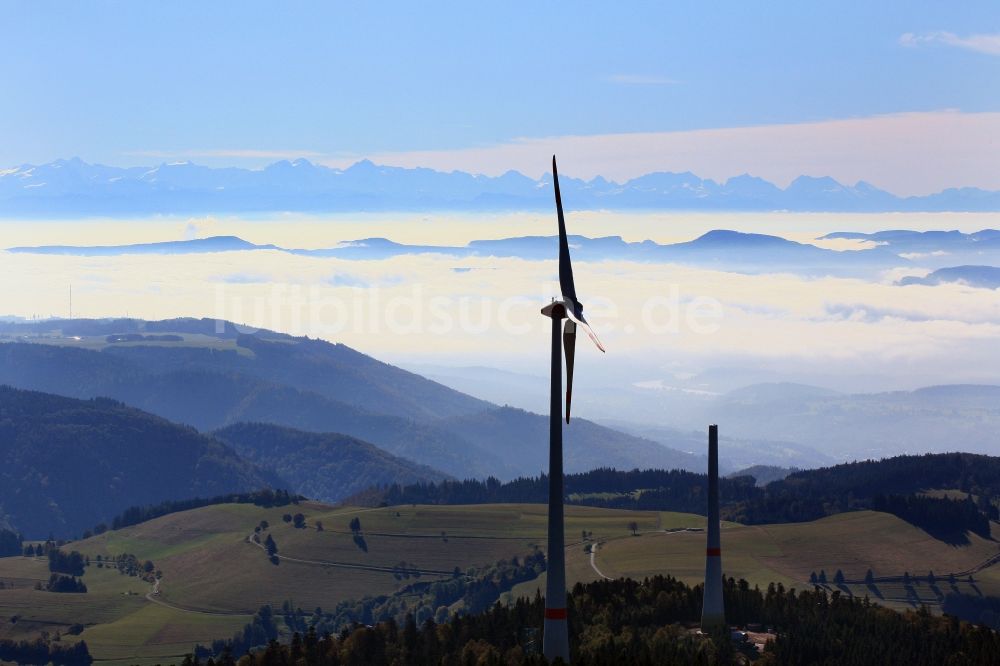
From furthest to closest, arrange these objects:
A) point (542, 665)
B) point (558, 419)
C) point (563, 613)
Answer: point (542, 665), point (563, 613), point (558, 419)

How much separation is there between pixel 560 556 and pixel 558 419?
1570cm

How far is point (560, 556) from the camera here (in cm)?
15825

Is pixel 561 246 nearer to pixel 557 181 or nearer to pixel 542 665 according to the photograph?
pixel 557 181

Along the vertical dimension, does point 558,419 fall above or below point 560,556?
above

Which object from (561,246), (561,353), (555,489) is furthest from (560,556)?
(561,246)

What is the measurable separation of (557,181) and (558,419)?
23617 mm

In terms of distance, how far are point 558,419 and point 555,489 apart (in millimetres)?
8291

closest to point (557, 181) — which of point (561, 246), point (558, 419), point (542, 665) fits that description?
point (561, 246)

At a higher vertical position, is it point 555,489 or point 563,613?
point 555,489

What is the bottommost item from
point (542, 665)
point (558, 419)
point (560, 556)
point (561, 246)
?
point (542, 665)

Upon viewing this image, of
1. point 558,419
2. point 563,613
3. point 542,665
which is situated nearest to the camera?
point 558,419

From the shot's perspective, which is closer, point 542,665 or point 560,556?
point 560,556

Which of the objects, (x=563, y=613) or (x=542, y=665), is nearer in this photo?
(x=563, y=613)

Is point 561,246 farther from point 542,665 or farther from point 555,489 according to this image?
point 542,665
